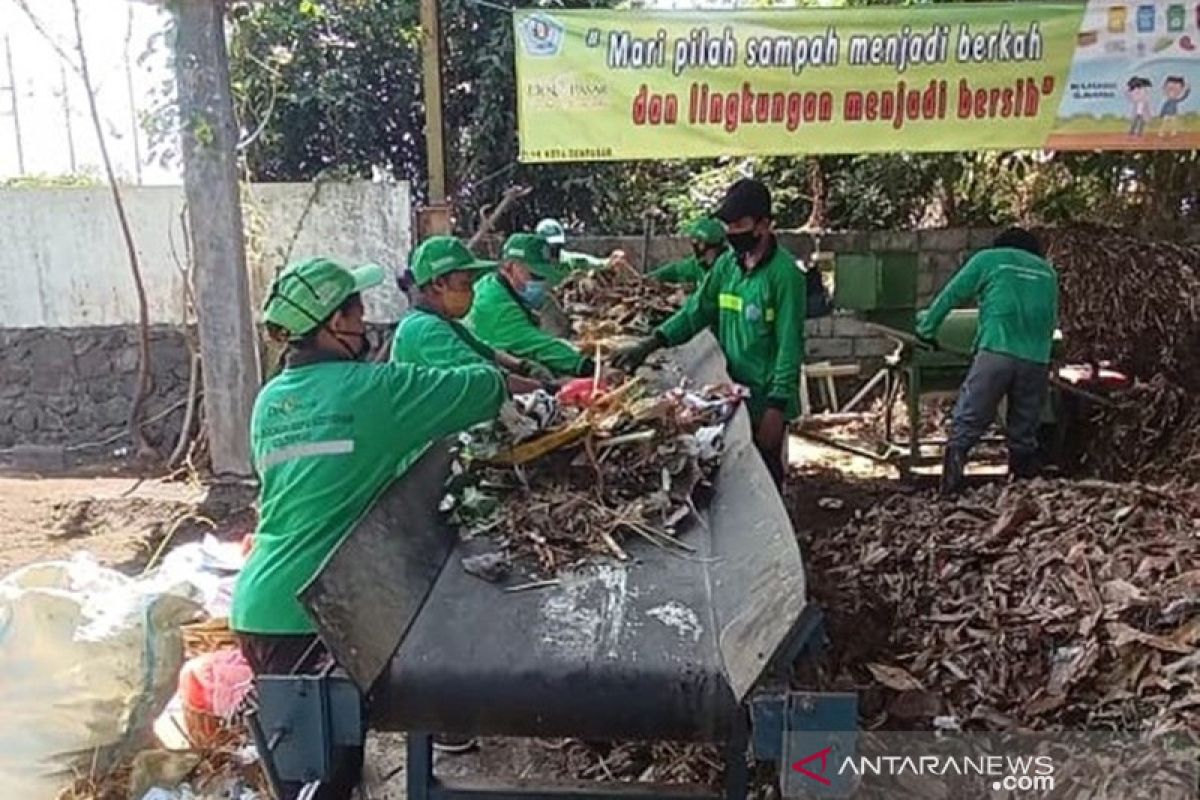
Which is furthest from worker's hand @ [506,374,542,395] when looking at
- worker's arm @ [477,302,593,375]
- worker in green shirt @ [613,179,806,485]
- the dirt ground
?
the dirt ground

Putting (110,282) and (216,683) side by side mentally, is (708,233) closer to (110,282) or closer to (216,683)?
(216,683)

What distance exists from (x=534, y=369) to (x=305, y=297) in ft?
6.59

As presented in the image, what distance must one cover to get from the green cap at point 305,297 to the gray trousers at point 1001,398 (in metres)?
3.94

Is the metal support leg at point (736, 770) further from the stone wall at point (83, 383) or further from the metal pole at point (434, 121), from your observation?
the stone wall at point (83, 383)

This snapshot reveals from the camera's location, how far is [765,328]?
181 inches

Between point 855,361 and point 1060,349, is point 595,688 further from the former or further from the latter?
point 855,361

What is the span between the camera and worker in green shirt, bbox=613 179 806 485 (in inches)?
177

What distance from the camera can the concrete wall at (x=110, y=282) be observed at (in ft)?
24.6

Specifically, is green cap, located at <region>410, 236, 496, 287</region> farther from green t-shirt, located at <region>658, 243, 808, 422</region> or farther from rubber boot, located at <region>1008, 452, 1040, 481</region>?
rubber boot, located at <region>1008, 452, 1040, 481</region>

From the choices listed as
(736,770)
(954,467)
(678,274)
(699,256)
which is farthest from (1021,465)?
(736,770)

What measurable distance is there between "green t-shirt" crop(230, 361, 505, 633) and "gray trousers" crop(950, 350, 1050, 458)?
148 inches

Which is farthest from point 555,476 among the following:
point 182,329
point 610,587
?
point 182,329

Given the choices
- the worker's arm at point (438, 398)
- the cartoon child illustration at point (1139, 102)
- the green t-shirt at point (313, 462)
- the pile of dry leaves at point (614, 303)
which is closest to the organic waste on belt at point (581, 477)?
the worker's arm at point (438, 398)

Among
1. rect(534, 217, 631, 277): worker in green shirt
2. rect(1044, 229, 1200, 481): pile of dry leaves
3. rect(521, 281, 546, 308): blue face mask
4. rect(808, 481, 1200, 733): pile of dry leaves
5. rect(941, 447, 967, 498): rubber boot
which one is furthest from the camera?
rect(534, 217, 631, 277): worker in green shirt
